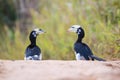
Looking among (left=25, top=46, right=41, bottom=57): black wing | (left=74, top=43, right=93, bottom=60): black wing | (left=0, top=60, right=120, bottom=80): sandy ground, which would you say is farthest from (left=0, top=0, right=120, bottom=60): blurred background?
(left=0, top=60, right=120, bottom=80): sandy ground

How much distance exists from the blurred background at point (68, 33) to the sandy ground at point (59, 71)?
2.17 meters

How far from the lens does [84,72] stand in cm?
597

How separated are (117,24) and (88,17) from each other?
86cm

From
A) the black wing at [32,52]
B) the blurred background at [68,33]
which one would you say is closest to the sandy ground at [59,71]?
the black wing at [32,52]

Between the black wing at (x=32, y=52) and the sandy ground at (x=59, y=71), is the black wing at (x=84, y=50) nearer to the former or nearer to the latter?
the black wing at (x=32, y=52)

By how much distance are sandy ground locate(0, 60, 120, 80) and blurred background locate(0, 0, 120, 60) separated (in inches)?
85.5

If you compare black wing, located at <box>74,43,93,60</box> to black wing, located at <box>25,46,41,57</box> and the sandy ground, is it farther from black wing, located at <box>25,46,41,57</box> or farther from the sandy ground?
the sandy ground

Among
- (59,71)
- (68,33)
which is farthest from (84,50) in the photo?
(68,33)

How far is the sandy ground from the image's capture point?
18.9 ft

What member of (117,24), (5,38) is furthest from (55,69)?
(5,38)

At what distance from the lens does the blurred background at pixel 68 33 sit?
361 inches

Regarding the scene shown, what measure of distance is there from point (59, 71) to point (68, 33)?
4879mm

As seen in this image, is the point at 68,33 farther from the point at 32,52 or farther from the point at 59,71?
the point at 59,71

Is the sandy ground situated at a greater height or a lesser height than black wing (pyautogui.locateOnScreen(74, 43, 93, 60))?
greater
